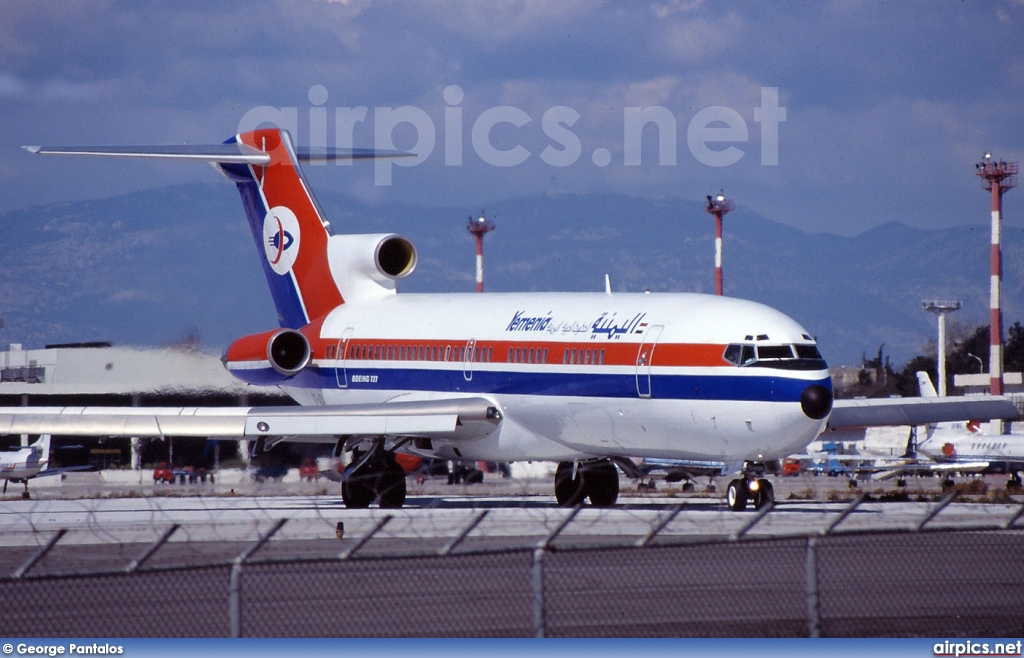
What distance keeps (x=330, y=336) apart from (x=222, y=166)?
6.33m

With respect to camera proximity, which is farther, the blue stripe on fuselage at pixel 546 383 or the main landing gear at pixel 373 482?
the main landing gear at pixel 373 482

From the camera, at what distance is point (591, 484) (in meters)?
31.4

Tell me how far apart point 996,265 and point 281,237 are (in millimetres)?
43650

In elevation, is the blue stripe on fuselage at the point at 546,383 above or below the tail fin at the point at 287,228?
below

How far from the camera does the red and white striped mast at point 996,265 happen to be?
71.4m

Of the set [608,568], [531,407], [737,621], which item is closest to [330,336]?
[531,407]

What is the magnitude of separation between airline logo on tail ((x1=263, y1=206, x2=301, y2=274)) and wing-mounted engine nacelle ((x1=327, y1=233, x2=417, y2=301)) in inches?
66.3

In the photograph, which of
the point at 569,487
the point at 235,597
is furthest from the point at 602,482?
the point at 235,597

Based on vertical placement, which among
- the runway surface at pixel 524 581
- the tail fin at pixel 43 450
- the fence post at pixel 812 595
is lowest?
the tail fin at pixel 43 450

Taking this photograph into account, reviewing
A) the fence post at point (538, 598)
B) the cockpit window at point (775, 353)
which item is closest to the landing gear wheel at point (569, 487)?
the cockpit window at point (775, 353)

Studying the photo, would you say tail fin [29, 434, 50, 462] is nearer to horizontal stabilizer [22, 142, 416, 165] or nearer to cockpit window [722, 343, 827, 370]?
horizontal stabilizer [22, 142, 416, 165]

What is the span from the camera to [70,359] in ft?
129

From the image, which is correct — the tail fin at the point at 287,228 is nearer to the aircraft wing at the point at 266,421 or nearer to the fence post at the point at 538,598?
the aircraft wing at the point at 266,421

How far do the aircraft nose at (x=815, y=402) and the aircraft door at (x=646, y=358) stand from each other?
3002mm
